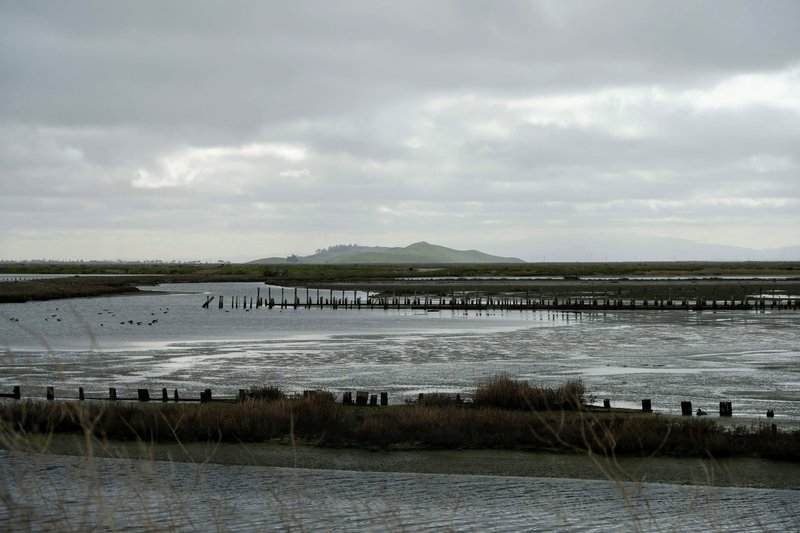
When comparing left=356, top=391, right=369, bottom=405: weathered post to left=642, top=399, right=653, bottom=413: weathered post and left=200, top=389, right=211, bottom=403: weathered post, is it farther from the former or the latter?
left=642, top=399, right=653, bottom=413: weathered post

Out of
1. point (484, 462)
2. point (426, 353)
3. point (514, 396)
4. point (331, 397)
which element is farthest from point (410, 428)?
point (426, 353)

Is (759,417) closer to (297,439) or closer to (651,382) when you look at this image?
(651,382)

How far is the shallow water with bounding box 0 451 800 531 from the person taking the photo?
40.1 ft

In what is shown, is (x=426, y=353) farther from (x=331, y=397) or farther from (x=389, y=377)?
(x=331, y=397)

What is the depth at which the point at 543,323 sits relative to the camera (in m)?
57.8

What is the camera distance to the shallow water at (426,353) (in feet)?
84.7

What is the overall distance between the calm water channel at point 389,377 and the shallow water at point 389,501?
0.17 feet

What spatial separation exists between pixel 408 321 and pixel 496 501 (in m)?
46.5

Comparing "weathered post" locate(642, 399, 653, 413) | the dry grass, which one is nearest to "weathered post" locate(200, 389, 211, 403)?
the dry grass

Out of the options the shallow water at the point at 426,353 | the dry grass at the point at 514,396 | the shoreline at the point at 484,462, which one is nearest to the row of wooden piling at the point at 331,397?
the shallow water at the point at 426,353

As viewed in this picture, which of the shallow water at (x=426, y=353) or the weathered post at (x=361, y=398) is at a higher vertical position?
the weathered post at (x=361, y=398)

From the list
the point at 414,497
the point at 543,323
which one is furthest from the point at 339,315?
the point at 414,497

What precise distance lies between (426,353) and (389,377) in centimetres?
859

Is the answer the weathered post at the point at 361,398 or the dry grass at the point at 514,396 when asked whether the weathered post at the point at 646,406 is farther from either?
the weathered post at the point at 361,398
